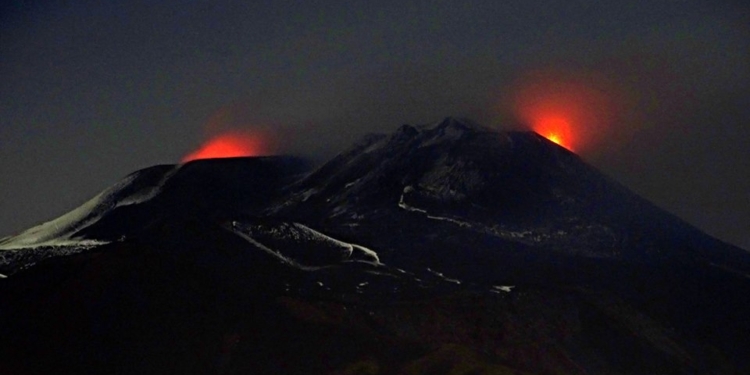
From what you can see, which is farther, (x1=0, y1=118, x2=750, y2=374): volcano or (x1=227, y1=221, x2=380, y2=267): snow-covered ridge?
(x1=227, y1=221, x2=380, y2=267): snow-covered ridge

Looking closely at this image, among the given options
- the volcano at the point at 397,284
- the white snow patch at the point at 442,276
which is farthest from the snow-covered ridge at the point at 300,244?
the white snow patch at the point at 442,276

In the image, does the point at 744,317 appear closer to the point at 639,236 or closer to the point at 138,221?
the point at 639,236

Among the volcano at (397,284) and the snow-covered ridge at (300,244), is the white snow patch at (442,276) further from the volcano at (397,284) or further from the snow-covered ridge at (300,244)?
the snow-covered ridge at (300,244)

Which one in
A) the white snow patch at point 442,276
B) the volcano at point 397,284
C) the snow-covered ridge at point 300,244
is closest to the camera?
the volcano at point 397,284

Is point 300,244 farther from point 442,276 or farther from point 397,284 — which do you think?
point 442,276

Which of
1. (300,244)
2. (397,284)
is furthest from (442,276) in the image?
(300,244)

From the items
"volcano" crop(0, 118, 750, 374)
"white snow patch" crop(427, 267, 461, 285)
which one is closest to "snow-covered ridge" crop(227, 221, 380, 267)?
"volcano" crop(0, 118, 750, 374)

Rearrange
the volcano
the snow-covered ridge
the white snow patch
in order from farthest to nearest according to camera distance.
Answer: the snow-covered ridge < the white snow patch < the volcano

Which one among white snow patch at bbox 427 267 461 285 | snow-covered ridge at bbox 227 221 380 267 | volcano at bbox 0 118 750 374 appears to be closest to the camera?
volcano at bbox 0 118 750 374

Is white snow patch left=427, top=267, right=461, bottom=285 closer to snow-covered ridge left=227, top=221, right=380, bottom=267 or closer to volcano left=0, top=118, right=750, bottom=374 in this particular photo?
volcano left=0, top=118, right=750, bottom=374
